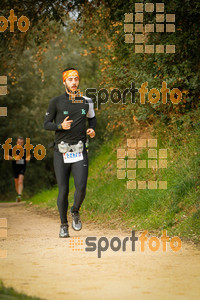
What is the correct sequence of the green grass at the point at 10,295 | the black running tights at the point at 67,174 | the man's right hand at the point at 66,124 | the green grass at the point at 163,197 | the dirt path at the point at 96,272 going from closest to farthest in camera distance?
the green grass at the point at 10,295, the dirt path at the point at 96,272, the man's right hand at the point at 66,124, the black running tights at the point at 67,174, the green grass at the point at 163,197

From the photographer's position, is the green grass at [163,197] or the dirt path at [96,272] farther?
the green grass at [163,197]

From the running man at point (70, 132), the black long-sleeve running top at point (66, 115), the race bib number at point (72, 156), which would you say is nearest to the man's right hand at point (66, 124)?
the running man at point (70, 132)

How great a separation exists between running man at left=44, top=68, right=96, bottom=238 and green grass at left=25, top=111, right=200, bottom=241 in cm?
166

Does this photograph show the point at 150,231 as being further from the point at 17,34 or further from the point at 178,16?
the point at 17,34

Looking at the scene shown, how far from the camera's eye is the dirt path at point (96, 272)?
523 centimetres

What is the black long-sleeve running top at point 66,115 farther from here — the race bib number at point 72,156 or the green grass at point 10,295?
the green grass at point 10,295

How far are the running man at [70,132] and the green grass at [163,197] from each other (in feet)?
5.44

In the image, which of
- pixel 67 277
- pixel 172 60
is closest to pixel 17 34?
pixel 172 60

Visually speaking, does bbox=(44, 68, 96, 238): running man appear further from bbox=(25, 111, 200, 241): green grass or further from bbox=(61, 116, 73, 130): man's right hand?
bbox=(25, 111, 200, 241): green grass

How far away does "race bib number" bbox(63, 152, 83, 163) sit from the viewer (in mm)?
8773

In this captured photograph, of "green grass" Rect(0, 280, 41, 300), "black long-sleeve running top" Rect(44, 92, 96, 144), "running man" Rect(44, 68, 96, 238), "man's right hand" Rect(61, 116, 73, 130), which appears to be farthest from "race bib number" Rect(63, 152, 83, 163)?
"green grass" Rect(0, 280, 41, 300)

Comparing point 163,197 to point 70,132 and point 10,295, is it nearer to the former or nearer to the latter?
point 70,132

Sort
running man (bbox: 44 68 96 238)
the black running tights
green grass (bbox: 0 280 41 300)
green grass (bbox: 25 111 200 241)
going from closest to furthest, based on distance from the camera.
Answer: green grass (bbox: 0 280 41 300)
running man (bbox: 44 68 96 238)
the black running tights
green grass (bbox: 25 111 200 241)

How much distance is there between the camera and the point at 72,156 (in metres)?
8.80
